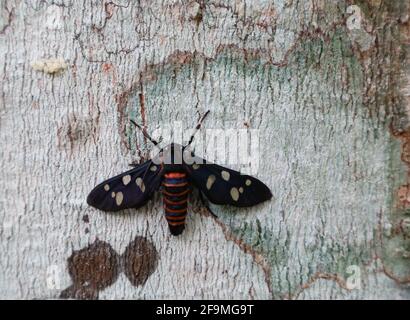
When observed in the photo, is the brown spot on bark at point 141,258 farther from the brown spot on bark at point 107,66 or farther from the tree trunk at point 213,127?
the brown spot on bark at point 107,66

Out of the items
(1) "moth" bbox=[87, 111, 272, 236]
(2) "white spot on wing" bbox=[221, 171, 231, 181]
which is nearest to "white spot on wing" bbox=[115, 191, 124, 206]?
(1) "moth" bbox=[87, 111, 272, 236]

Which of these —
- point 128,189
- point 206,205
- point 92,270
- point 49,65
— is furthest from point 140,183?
point 49,65

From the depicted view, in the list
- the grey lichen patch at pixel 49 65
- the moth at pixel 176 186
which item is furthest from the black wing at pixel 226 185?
the grey lichen patch at pixel 49 65

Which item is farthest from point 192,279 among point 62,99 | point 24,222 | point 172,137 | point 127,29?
point 127,29

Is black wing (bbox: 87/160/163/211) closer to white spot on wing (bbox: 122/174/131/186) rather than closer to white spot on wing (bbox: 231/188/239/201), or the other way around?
white spot on wing (bbox: 122/174/131/186)

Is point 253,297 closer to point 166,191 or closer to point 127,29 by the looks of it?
point 166,191
